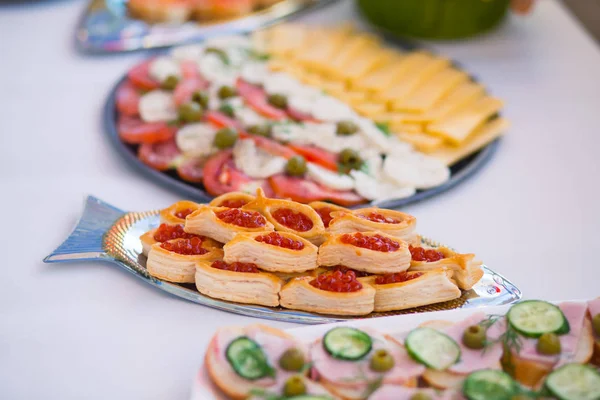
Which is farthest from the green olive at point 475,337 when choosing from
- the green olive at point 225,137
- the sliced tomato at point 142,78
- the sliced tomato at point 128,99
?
the sliced tomato at point 142,78

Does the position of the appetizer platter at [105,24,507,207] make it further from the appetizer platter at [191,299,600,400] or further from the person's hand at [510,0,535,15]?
the appetizer platter at [191,299,600,400]

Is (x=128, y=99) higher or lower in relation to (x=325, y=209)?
higher

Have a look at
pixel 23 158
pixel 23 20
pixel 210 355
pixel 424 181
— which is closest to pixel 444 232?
pixel 424 181

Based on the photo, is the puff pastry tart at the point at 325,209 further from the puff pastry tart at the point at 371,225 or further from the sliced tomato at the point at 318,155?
the sliced tomato at the point at 318,155

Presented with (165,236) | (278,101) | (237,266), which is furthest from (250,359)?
(278,101)

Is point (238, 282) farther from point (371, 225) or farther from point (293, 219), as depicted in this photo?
point (371, 225)

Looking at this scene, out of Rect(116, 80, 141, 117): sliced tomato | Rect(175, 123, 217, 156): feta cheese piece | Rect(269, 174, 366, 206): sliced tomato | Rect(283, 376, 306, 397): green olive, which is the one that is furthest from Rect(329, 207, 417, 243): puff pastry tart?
Rect(116, 80, 141, 117): sliced tomato
